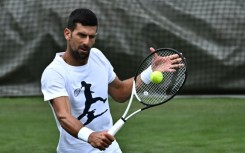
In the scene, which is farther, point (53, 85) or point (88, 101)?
point (88, 101)

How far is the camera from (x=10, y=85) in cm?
1327

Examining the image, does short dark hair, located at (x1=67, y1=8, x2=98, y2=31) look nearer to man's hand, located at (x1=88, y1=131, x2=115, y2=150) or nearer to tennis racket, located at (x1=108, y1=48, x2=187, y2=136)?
tennis racket, located at (x1=108, y1=48, x2=187, y2=136)

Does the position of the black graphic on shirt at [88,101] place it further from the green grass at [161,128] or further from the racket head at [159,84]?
the green grass at [161,128]

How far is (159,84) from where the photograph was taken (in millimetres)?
5758

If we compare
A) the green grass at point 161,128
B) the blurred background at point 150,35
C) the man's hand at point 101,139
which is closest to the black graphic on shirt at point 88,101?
the man's hand at point 101,139

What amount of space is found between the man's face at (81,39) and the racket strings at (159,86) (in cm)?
57

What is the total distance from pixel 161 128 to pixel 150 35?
11.3ft

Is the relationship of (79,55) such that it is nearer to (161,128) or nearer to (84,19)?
(84,19)

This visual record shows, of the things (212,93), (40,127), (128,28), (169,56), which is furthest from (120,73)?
(169,56)

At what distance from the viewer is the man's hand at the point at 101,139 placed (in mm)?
4828

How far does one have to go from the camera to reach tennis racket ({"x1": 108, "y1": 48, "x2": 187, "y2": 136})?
5.49 m

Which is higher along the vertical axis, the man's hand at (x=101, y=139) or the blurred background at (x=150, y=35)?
the man's hand at (x=101, y=139)

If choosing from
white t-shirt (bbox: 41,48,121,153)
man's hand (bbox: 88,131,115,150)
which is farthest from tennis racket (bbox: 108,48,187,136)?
man's hand (bbox: 88,131,115,150)

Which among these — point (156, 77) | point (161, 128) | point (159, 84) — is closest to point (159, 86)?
point (159, 84)
